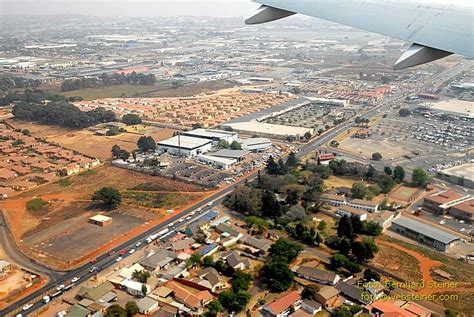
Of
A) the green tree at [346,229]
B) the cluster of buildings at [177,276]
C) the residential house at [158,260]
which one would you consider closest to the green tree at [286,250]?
the cluster of buildings at [177,276]

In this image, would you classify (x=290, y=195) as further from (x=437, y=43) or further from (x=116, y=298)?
(x=437, y=43)

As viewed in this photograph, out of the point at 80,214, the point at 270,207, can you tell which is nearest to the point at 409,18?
the point at 270,207

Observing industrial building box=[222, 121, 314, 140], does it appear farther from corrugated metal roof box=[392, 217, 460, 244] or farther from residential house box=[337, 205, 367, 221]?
corrugated metal roof box=[392, 217, 460, 244]

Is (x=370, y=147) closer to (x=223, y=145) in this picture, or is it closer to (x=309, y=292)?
(x=223, y=145)

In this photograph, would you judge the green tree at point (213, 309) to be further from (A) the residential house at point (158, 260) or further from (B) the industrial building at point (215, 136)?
(B) the industrial building at point (215, 136)

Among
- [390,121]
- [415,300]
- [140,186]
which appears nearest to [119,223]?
[140,186]

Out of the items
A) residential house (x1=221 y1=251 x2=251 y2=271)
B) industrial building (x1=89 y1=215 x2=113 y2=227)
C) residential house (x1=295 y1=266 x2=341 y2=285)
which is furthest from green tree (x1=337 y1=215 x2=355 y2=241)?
industrial building (x1=89 y1=215 x2=113 y2=227)

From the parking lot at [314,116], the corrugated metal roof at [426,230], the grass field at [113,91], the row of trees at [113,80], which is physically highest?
the row of trees at [113,80]
